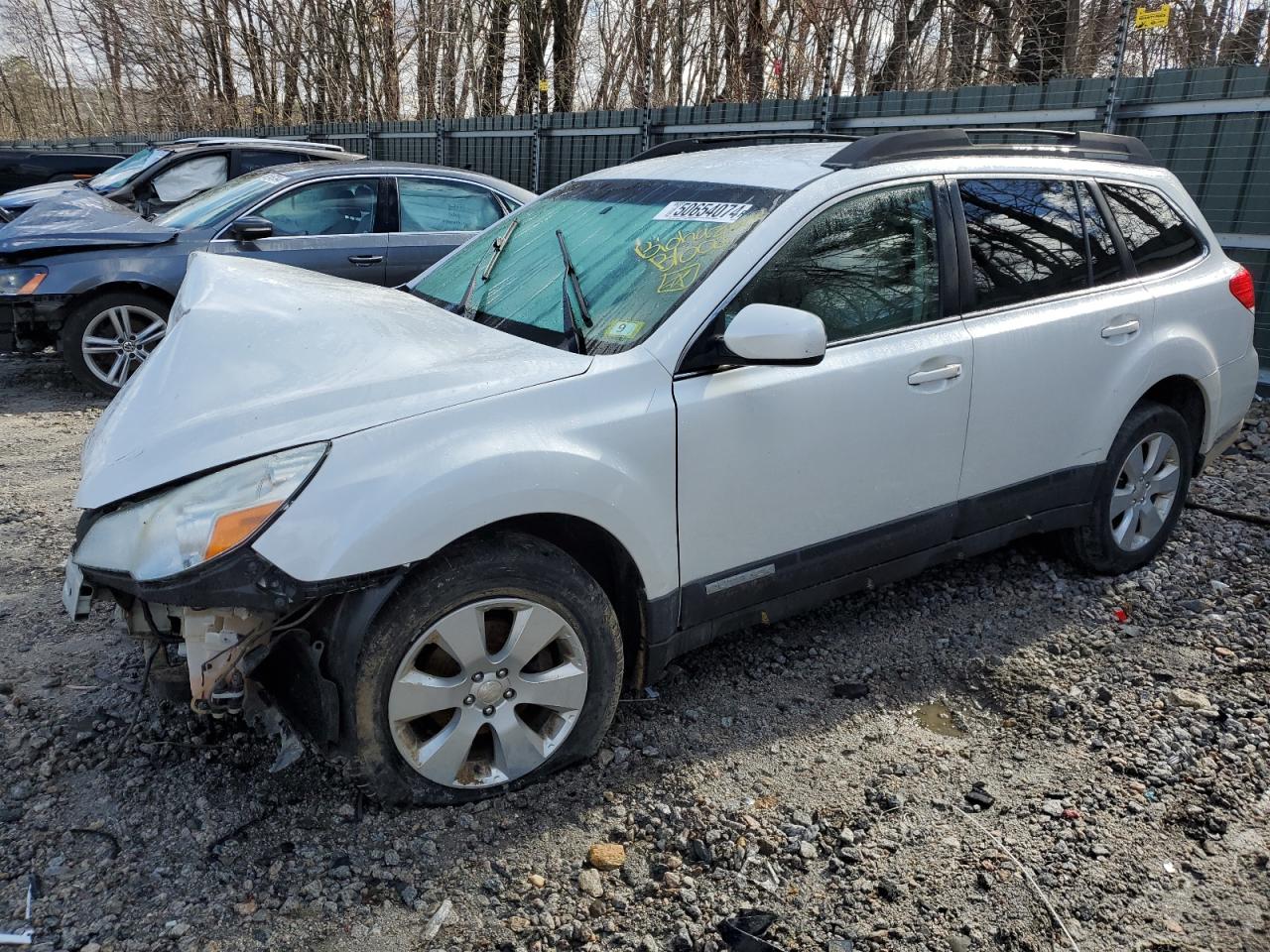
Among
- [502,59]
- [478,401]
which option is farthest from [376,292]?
[502,59]

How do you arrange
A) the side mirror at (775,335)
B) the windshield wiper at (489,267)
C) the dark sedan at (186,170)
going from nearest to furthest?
1. the side mirror at (775,335)
2. the windshield wiper at (489,267)
3. the dark sedan at (186,170)

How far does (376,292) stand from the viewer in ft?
12.0

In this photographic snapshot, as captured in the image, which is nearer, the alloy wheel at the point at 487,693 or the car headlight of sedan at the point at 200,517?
the car headlight of sedan at the point at 200,517

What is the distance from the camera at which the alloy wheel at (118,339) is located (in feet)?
22.5

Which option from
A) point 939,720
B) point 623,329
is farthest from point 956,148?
point 939,720

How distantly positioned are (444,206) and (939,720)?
581cm

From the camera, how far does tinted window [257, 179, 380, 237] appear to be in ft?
23.7

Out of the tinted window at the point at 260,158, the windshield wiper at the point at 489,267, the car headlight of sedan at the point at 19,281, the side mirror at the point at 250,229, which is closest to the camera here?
the windshield wiper at the point at 489,267

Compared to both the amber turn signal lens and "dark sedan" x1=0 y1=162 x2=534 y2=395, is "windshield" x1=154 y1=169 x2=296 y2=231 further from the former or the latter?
Result: the amber turn signal lens

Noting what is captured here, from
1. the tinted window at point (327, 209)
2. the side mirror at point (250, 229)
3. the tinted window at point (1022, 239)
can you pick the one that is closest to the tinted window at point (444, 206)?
the tinted window at point (327, 209)

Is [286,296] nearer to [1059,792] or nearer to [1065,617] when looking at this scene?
[1059,792]

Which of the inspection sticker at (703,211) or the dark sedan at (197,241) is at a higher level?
the inspection sticker at (703,211)

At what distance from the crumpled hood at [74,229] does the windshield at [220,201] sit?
0.65ft

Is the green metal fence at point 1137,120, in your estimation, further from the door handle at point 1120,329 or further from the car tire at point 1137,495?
the door handle at point 1120,329
